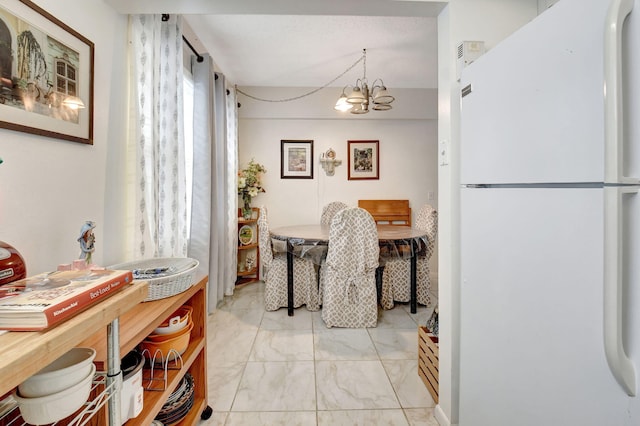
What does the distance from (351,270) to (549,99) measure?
1955mm

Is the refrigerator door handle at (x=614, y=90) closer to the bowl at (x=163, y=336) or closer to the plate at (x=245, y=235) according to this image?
the bowl at (x=163, y=336)

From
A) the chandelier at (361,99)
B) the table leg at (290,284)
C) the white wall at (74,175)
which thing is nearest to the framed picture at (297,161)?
the chandelier at (361,99)

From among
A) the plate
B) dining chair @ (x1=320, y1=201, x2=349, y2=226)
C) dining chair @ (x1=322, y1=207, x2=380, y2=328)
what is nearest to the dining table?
dining chair @ (x1=322, y1=207, x2=380, y2=328)

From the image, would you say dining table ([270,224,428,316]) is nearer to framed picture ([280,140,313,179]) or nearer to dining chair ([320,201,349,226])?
dining chair ([320,201,349,226])

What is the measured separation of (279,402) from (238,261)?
2.49m

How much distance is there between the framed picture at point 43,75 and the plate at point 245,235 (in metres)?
Answer: 2.61

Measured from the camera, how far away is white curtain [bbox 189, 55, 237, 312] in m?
2.63

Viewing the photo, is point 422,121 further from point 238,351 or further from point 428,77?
point 238,351

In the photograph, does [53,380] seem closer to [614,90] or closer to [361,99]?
[614,90]

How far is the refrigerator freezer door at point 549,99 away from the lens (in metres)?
0.66

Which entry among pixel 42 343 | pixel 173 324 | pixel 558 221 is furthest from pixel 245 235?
pixel 558 221

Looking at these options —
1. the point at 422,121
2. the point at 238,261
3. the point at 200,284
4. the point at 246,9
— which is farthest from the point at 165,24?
the point at 422,121

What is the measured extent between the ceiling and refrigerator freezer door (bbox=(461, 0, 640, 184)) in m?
0.77

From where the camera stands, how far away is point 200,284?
145 centimetres
